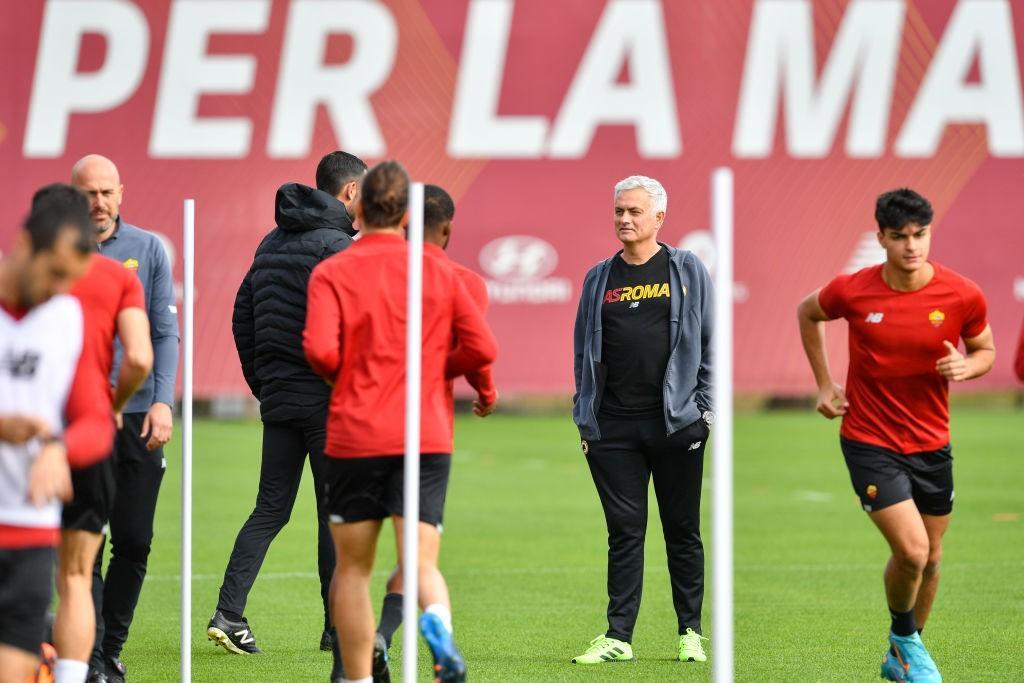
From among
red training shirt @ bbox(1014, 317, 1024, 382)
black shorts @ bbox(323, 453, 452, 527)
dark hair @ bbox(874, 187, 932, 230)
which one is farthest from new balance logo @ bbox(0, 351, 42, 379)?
dark hair @ bbox(874, 187, 932, 230)

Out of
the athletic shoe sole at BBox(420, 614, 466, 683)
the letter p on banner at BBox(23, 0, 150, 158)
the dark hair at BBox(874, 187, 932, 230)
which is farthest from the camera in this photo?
the letter p on banner at BBox(23, 0, 150, 158)

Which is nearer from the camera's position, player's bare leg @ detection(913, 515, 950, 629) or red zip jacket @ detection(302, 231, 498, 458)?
red zip jacket @ detection(302, 231, 498, 458)

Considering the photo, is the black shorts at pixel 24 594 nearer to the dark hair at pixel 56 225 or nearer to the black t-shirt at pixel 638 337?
the dark hair at pixel 56 225

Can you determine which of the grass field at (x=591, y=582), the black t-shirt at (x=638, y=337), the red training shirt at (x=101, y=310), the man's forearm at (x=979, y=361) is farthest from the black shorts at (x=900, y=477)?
the red training shirt at (x=101, y=310)

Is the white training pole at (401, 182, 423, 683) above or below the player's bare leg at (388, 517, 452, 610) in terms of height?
above

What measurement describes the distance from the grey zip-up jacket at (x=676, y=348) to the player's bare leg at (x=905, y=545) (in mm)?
1221

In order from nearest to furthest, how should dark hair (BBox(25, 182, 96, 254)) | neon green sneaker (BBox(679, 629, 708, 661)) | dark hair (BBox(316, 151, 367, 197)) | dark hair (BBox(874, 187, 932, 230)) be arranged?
dark hair (BBox(25, 182, 96, 254))
dark hair (BBox(874, 187, 932, 230))
dark hair (BBox(316, 151, 367, 197))
neon green sneaker (BBox(679, 629, 708, 661))

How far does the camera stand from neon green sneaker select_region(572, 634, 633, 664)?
812 centimetres

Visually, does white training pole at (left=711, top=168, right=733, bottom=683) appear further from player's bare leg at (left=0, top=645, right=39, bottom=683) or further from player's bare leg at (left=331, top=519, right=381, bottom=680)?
player's bare leg at (left=0, top=645, right=39, bottom=683)

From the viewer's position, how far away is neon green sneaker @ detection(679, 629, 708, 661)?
818 centimetres

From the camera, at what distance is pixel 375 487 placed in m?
5.98

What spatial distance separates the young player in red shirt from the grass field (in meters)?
0.63

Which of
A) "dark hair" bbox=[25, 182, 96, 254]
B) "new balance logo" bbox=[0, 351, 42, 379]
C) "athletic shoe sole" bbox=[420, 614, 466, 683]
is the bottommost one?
"athletic shoe sole" bbox=[420, 614, 466, 683]

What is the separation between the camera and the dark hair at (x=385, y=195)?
6027mm
